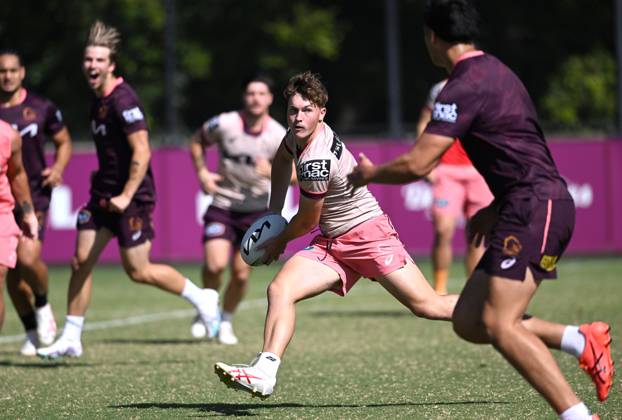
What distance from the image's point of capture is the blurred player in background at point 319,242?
6812 millimetres

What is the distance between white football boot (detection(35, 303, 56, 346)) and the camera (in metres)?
9.78

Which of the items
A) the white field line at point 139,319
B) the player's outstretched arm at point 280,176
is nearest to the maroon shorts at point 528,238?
the player's outstretched arm at point 280,176

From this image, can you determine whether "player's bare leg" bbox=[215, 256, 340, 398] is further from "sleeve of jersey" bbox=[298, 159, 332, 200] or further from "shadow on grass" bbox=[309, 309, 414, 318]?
"shadow on grass" bbox=[309, 309, 414, 318]

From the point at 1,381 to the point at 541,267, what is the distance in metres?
4.10

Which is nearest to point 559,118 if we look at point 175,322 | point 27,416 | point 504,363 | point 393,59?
point 393,59

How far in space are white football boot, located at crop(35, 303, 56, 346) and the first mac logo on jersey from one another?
3717mm

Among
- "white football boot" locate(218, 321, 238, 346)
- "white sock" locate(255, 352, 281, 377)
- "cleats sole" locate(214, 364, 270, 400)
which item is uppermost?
"white sock" locate(255, 352, 281, 377)

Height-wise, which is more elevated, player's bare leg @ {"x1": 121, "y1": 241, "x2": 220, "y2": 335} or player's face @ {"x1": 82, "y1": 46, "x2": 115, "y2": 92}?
player's face @ {"x1": 82, "y1": 46, "x2": 115, "y2": 92}

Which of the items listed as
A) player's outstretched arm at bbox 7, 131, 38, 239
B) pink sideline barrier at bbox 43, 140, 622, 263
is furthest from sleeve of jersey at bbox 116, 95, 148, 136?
pink sideline barrier at bbox 43, 140, 622, 263

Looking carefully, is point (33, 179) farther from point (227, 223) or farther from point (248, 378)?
point (248, 378)

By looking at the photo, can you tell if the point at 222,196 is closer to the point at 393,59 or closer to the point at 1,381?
the point at 1,381

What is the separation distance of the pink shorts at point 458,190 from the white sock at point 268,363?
18.5ft

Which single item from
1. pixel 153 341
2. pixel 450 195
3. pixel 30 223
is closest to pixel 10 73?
pixel 30 223

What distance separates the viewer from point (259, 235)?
716cm
